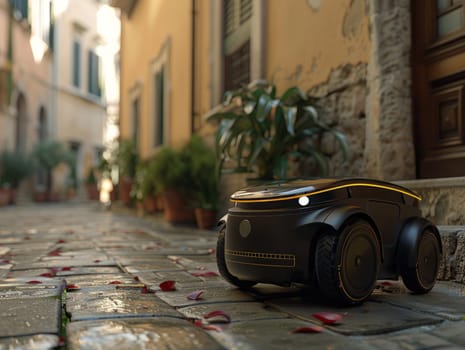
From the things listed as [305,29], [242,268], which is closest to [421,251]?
[242,268]

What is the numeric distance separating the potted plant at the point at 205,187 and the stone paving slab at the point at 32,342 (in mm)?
5033

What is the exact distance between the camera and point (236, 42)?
713cm

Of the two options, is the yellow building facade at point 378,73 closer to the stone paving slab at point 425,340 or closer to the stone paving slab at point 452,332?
the stone paving slab at point 452,332

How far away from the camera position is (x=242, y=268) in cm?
248

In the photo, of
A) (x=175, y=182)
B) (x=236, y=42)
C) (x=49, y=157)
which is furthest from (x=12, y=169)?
(x=236, y=42)

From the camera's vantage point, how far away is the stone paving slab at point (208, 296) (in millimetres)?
2443

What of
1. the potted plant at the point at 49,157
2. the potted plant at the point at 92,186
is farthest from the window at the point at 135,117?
the potted plant at the point at 92,186

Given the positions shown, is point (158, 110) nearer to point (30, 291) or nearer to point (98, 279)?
point (98, 279)

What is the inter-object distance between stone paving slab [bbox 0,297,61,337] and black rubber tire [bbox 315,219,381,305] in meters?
1.02

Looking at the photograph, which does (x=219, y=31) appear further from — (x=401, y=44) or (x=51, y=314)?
(x=51, y=314)

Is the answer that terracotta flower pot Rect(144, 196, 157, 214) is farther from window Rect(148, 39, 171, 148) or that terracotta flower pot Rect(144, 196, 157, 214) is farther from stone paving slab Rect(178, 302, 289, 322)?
stone paving slab Rect(178, 302, 289, 322)

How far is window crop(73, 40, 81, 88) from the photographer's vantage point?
23981mm

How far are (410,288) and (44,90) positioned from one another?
2054 cm

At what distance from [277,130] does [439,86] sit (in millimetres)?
1330
